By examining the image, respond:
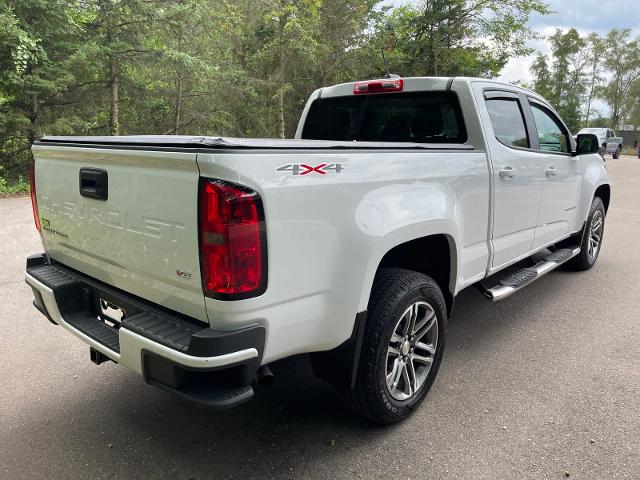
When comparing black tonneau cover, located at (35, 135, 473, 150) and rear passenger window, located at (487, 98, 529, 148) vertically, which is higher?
rear passenger window, located at (487, 98, 529, 148)

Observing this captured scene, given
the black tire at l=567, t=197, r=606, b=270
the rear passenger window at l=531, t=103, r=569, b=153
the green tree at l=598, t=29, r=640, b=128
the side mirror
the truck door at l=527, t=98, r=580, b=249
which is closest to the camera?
the truck door at l=527, t=98, r=580, b=249

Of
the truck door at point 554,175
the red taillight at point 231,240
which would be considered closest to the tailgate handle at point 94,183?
the red taillight at point 231,240

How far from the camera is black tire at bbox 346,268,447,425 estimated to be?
242 cm

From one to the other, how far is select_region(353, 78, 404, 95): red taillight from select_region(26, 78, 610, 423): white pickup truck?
0.02 m

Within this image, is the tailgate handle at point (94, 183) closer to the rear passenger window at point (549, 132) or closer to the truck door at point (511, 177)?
the truck door at point (511, 177)

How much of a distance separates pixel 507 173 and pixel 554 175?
3.68ft

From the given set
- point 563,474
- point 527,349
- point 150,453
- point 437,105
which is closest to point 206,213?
point 150,453

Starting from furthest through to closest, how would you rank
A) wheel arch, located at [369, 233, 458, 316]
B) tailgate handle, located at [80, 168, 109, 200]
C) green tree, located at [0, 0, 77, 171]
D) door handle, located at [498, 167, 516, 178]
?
green tree, located at [0, 0, 77, 171], door handle, located at [498, 167, 516, 178], wheel arch, located at [369, 233, 458, 316], tailgate handle, located at [80, 168, 109, 200]

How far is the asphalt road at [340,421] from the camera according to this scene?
7.75ft

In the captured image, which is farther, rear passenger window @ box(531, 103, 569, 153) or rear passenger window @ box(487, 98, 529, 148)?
rear passenger window @ box(531, 103, 569, 153)

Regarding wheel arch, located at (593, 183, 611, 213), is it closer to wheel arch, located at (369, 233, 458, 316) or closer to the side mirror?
the side mirror

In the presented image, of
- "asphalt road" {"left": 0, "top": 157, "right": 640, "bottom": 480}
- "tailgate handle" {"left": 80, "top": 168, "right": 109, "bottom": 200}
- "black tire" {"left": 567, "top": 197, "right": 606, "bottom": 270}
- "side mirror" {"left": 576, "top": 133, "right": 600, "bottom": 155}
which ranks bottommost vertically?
"asphalt road" {"left": 0, "top": 157, "right": 640, "bottom": 480}

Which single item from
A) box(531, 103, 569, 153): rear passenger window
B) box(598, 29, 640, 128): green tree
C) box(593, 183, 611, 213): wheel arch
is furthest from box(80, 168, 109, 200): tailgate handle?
box(598, 29, 640, 128): green tree

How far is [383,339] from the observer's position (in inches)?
96.1
